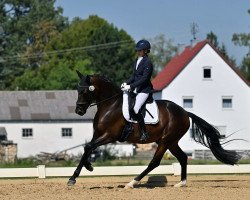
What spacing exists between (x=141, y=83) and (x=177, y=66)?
132 ft

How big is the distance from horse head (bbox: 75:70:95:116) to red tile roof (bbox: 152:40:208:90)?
125 ft

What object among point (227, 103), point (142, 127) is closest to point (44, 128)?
point (227, 103)

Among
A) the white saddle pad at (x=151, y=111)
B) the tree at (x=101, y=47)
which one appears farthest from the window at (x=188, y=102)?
the white saddle pad at (x=151, y=111)

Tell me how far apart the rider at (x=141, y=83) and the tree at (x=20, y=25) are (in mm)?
67022

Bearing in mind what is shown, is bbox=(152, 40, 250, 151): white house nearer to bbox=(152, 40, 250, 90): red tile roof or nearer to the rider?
bbox=(152, 40, 250, 90): red tile roof

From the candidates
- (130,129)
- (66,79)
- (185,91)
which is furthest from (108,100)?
(66,79)

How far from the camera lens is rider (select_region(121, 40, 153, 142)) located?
14.9 metres

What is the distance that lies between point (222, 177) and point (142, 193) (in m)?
5.75

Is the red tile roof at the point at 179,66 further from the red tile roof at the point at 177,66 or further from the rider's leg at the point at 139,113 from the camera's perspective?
the rider's leg at the point at 139,113

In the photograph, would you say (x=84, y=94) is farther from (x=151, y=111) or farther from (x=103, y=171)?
(x=103, y=171)

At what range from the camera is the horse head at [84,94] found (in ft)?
49.4

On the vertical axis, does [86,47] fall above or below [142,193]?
above

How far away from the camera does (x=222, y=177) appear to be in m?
19.2

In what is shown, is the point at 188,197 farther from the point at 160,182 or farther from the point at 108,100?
the point at 160,182
